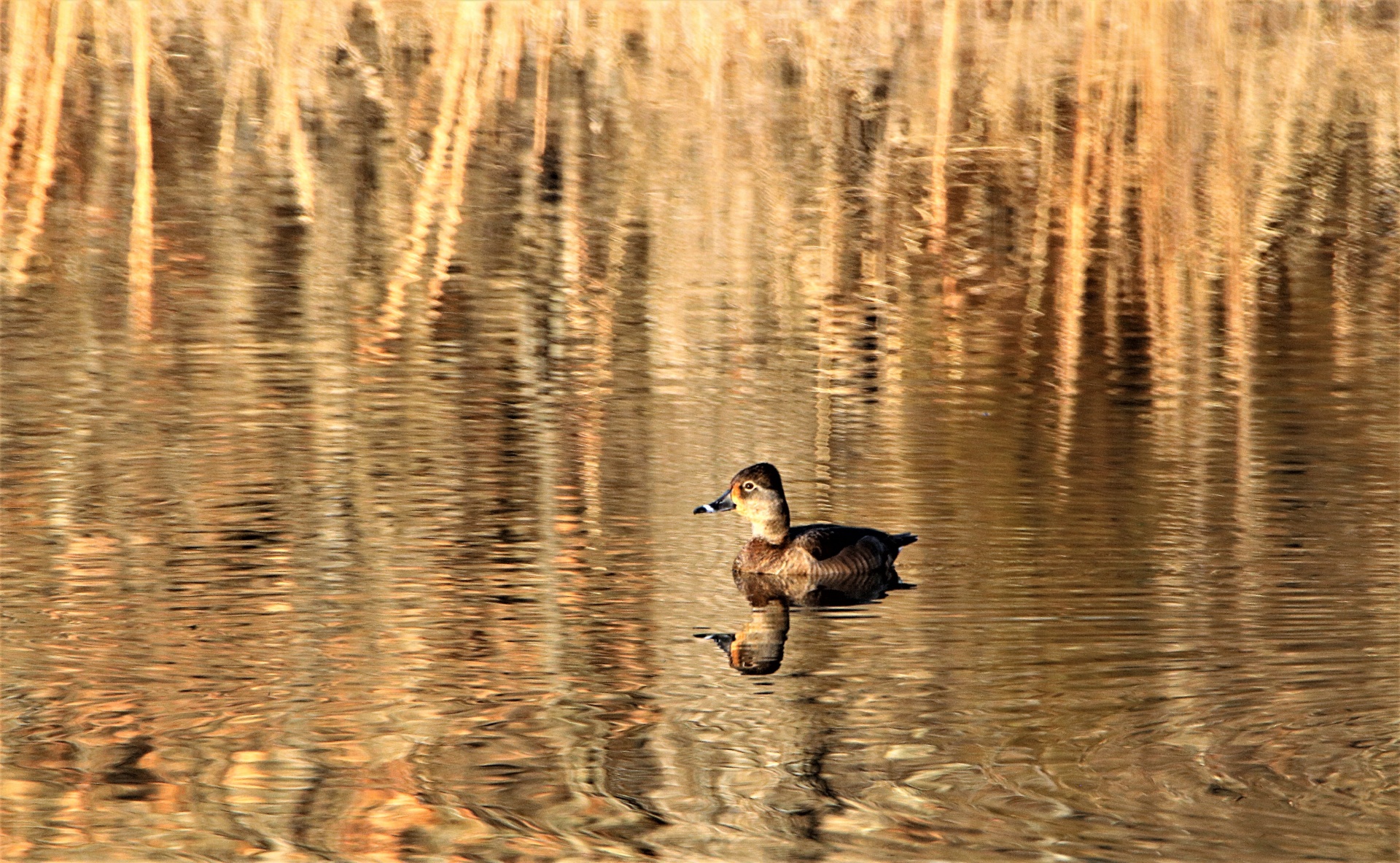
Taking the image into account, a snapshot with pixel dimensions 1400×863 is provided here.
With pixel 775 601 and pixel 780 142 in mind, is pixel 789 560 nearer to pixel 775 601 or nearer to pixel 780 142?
pixel 775 601

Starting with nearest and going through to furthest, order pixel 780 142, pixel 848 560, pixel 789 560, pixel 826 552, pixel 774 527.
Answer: pixel 848 560 < pixel 826 552 < pixel 789 560 < pixel 774 527 < pixel 780 142

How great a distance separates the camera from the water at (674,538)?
514cm

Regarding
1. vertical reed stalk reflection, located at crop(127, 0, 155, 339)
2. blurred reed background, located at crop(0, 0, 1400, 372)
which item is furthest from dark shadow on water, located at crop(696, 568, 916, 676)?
vertical reed stalk reflection, located at crop(127, 0, 155, 339)

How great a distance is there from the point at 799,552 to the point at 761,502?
0.25m

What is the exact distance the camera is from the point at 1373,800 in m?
5.04

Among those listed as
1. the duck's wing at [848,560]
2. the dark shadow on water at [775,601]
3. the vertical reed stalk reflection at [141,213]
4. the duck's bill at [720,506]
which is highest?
the vertical reed stalk reflection at [141,213]

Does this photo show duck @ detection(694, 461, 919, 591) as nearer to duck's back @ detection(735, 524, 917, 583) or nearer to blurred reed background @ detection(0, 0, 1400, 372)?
duck's back @ detection(735, 524, 917, 583)

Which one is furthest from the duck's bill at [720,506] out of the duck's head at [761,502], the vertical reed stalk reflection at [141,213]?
the vertical reed stalk reflection at [141,213]

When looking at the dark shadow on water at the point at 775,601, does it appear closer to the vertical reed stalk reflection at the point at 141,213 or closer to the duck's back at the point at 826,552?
the duck's back at the point at 826,552

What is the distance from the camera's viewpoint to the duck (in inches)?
276

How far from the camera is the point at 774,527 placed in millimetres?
7363

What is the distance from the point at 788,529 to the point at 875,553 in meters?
0.39

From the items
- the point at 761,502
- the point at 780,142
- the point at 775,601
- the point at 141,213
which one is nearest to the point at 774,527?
A: the point at 761,502

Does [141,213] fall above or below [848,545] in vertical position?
above
